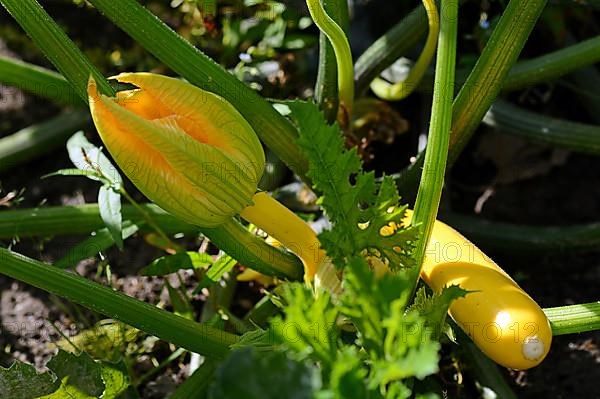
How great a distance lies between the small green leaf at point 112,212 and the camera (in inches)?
64.7

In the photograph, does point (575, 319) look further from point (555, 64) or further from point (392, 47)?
point (392, 47)

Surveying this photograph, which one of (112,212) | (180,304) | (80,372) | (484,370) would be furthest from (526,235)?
(80,372)

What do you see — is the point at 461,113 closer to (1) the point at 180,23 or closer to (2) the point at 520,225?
(2) the point at 520,225

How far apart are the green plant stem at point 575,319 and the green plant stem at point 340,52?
1.97 ft

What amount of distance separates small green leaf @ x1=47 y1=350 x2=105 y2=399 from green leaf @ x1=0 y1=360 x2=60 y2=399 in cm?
2

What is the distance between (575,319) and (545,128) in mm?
680

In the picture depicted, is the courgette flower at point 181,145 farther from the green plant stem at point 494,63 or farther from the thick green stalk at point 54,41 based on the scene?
the green plant stem at point 494,63

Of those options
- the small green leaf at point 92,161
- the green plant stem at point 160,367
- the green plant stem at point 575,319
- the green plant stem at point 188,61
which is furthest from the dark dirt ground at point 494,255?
the green plant stem at point 188,61

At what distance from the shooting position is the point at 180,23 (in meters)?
2.64

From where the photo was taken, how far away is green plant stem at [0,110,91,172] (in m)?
2.42

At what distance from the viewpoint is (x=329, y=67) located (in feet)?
6.00

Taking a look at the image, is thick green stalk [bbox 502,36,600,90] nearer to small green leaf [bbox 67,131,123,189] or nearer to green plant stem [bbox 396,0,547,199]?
green plant stem [bbox 396,0,547,199]

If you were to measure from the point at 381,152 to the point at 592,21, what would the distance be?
77 cm

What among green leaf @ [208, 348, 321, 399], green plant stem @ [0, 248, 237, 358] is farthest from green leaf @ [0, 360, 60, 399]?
green leaf @ [208, 348, 321, 399]
